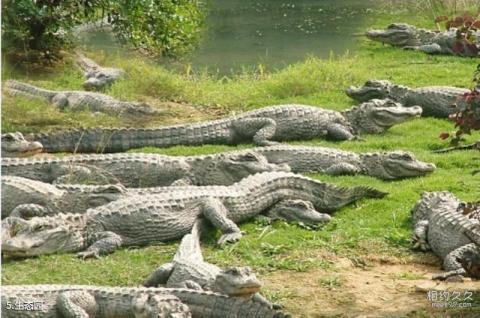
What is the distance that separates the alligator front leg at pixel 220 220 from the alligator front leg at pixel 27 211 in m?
1.26

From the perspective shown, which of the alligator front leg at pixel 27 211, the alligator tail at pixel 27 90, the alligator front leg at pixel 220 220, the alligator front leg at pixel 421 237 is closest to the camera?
the alligator front leg at pixel 421 237

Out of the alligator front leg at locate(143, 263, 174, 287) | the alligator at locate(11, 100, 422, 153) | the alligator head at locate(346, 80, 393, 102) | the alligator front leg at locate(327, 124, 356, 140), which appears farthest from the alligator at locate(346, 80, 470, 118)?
the alligator front leg at locate(143, 263, 174, 287)

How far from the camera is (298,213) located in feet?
25.6

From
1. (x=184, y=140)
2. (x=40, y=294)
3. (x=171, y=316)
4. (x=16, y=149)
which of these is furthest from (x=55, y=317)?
(x=184, y=140)

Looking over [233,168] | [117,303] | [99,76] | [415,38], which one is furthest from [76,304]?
[415,38]

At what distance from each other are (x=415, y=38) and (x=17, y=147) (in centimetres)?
986

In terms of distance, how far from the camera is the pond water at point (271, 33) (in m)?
17.1

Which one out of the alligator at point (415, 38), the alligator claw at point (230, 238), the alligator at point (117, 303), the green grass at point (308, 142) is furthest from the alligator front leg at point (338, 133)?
the alligator at point (415, 38)

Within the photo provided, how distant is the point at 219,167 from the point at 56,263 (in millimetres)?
2448

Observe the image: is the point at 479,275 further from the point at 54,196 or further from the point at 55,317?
the point at 54,196

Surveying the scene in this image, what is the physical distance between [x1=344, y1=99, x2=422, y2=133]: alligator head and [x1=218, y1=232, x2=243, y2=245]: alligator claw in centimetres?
415

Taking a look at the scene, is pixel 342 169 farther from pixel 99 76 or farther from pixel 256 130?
pixel 99 76

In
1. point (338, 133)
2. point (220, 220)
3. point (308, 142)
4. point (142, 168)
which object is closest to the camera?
point (220, 220)

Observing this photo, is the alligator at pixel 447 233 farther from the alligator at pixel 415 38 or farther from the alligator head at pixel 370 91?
the alligator at pixel 415 38
